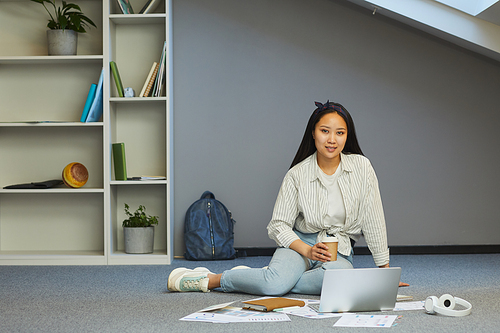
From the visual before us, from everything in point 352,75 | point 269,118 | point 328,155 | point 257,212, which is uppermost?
point 352,75

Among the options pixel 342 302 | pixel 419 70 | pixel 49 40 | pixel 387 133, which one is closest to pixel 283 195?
pixel 342 302

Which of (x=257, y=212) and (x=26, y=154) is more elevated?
(x=26, y=154)

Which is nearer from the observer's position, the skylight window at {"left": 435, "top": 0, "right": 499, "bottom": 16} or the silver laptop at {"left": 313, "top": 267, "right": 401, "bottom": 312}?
the silver laptop at {"left": 313, "top": 267, "right": 401, "bottom": 312}

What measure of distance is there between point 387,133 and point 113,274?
6.68 ft

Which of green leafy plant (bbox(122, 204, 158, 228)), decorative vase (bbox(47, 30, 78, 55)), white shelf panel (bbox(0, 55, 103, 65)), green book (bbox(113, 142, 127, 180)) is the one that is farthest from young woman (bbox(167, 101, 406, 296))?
decorative vase (bbox(47, 30, 78, 55))

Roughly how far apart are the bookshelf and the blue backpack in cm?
23

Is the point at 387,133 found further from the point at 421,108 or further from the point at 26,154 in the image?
the point at 26,154

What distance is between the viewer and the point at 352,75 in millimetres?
3375

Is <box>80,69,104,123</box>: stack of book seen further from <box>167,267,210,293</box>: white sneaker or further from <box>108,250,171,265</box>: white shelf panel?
<box>167,267,210,293</box>: white sneaker

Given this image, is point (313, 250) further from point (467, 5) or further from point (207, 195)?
point (467, 5)

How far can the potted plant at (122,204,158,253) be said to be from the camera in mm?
3115

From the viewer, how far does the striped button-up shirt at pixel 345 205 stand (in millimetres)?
2068

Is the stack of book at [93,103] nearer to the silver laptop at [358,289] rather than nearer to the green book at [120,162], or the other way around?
the green book at [120,162]

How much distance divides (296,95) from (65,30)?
5.20 ft
